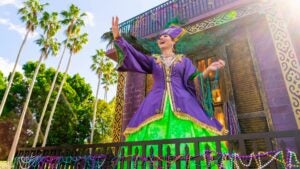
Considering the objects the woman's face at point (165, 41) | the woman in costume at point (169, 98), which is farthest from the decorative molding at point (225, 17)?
the woman's face at point (165, 41)

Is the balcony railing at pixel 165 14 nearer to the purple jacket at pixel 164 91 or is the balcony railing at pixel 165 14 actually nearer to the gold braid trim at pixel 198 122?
the purple jacket at pixel 164 91

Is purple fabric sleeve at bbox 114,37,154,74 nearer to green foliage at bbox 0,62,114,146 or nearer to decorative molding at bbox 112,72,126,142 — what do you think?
decorative molding at bbox 112,72,126,142

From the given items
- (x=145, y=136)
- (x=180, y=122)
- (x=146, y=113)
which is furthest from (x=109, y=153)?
(x=180, y=122)

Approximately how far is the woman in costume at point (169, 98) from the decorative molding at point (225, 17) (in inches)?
81.5

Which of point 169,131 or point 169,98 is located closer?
point 169,131

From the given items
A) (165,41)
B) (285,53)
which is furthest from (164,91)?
(285,53)

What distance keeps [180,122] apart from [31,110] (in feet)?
75.4

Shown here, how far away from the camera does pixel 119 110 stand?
7180mm

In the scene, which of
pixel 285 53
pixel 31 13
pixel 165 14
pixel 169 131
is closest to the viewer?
pixel 169 131

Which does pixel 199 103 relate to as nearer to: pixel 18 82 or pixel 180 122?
pixel 180 122

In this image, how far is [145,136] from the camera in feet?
10.5

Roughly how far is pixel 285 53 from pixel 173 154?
3.89 m

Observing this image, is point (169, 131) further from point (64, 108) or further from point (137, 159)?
Result: point (64, 108)

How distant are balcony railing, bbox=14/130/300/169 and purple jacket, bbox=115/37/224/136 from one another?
412mm
